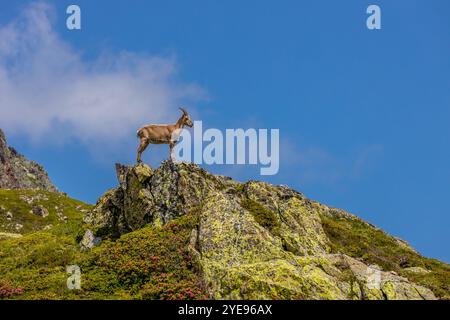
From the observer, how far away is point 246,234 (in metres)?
24.6

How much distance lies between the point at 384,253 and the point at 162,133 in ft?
61.2

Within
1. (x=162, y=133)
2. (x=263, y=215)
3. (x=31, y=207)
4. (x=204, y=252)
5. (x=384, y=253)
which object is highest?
(x=31, y=207)

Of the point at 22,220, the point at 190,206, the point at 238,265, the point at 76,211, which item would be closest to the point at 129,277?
the point at 238,265

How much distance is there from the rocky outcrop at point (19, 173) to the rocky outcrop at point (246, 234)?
120603mm

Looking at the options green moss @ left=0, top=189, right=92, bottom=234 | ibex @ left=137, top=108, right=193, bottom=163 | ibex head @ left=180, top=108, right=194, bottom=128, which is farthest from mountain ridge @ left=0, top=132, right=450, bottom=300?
green moss @ left=0, top=189, right=92, bottom=234

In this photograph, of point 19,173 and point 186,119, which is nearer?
point 186,119

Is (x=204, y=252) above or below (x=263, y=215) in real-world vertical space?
below

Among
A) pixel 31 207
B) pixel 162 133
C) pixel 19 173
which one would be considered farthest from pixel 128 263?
pixel 19 173

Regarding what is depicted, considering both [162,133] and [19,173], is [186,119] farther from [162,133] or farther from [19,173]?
[19,173]

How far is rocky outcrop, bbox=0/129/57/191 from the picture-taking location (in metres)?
150

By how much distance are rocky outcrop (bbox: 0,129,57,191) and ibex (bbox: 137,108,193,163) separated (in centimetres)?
11903

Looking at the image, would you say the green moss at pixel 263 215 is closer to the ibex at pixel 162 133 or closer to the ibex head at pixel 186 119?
the ibex at pixel 162 133

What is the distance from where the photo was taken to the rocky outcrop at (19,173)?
150m
